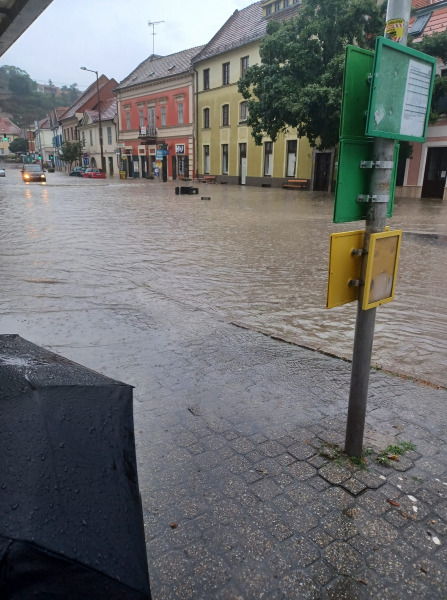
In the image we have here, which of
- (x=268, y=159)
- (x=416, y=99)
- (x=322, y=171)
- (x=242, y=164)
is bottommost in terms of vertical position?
(x=322, y=171)

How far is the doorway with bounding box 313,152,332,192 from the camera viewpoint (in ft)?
103

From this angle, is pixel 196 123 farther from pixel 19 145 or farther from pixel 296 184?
pixel 19 145

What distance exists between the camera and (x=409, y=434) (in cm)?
→ 319

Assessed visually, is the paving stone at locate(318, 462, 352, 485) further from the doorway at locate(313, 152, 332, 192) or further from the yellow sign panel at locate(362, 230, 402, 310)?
the doorway at locate(313, 152, 332, 192)

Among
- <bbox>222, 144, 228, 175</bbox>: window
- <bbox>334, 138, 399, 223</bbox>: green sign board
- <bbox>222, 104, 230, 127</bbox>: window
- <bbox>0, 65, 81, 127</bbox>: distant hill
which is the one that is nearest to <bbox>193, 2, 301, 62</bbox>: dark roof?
<bbox>222, 104, 230, 127</bbox>: window

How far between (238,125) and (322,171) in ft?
35.1

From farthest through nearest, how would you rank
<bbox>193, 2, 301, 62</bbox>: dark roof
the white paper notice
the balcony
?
1. the balcony
2. <bbox>193, 2, 301, 62</bbox>: dark roof
3. the white paper notice

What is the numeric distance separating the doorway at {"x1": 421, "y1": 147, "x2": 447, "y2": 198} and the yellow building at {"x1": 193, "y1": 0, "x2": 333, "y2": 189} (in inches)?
293

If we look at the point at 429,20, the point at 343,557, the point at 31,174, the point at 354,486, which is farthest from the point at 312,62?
the point at 31,174

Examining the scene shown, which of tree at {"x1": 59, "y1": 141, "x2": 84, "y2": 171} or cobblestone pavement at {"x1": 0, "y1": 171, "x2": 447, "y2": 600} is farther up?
tree at {"x1": 59, "y1": 141, "x2": 84, "y2": 171}

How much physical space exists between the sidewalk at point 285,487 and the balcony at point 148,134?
4976cm

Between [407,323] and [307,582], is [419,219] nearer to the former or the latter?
[407,323]

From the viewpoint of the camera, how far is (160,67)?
4884 centimetres

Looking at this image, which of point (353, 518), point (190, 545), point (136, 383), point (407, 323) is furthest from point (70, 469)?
point (407, 323)
